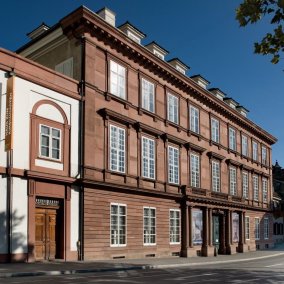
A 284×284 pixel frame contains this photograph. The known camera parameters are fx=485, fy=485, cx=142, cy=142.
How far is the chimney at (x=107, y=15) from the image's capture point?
3052cm

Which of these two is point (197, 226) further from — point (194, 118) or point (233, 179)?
point (233, 179)

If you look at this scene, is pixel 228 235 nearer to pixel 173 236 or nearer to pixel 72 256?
pixel 173 236

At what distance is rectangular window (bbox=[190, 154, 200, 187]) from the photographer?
3788cm

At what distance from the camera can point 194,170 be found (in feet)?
126

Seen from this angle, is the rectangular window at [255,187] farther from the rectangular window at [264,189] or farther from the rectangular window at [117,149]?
the rectangular window at [117,149]

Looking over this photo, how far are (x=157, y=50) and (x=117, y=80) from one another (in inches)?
286

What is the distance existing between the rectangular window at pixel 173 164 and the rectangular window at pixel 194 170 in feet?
7.79

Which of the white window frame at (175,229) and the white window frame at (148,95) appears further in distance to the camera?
the white window frame at (175,229)

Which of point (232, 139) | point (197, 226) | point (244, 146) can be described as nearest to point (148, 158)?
point (197, 226)

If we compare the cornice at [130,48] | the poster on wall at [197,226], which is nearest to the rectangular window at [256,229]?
the cornice at [130,48]

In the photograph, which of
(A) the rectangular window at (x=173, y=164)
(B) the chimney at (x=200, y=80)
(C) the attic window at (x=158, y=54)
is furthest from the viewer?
(B) the chimney at (x=200, y=80)

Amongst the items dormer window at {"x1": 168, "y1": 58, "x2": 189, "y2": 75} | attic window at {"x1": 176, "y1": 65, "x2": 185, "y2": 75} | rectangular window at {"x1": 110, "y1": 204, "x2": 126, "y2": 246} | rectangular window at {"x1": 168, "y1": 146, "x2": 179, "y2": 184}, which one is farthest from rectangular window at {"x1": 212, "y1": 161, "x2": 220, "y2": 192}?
rectangular window at {"x1": 110, "y1": 204, "x2": 126, "y2": 246}

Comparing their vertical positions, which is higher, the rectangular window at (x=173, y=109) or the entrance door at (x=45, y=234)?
the rectangular window at (x=173, y=109)

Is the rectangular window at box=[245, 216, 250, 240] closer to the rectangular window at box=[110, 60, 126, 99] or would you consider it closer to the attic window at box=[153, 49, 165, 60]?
the attic window at box=[153, 49, 165, 60]
